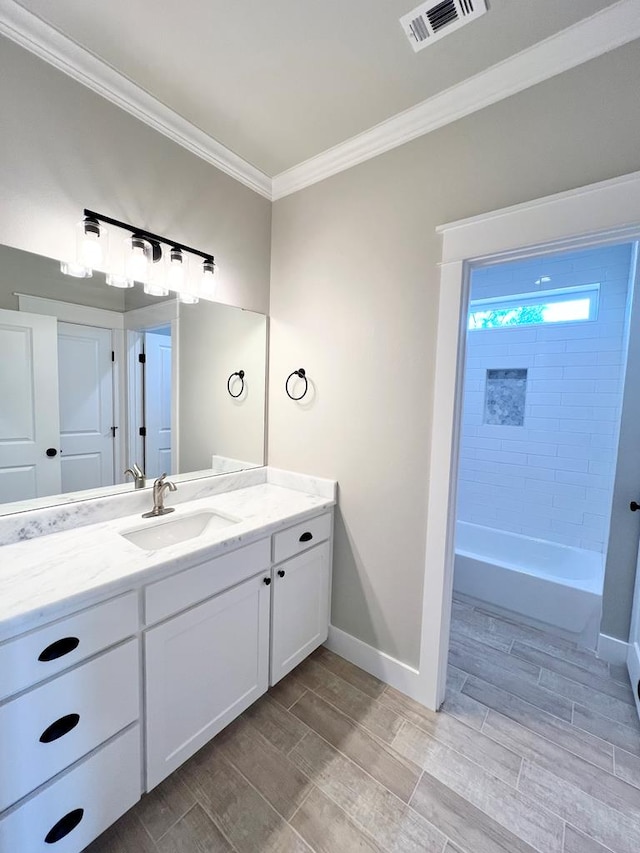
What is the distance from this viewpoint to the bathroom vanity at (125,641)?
0.88 m

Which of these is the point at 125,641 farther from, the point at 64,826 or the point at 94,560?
the point at 64,826

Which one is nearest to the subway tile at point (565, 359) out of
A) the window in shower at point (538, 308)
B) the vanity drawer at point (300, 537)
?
the window in shower at point (538, 308)

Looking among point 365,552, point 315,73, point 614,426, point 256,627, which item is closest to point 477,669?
point 365,552

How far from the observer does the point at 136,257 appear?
149cm

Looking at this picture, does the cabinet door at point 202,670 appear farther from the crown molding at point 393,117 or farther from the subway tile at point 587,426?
the subway tile at point 587,426

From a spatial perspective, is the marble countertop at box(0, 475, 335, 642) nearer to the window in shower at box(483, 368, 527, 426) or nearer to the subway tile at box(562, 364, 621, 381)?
the window in shower at box(483, 368, 527, 426)

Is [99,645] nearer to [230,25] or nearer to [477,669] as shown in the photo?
[477,669]

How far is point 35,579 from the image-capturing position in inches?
38.9

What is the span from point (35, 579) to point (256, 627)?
2.75 feet

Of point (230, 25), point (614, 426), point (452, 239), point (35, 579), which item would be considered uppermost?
point (230, 25)

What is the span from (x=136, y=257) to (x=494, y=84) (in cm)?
156

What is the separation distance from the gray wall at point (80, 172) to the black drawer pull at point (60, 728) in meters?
1.49

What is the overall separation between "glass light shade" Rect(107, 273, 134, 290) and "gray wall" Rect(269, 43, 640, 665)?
2.71 ft

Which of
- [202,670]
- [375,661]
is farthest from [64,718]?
[375,661]
